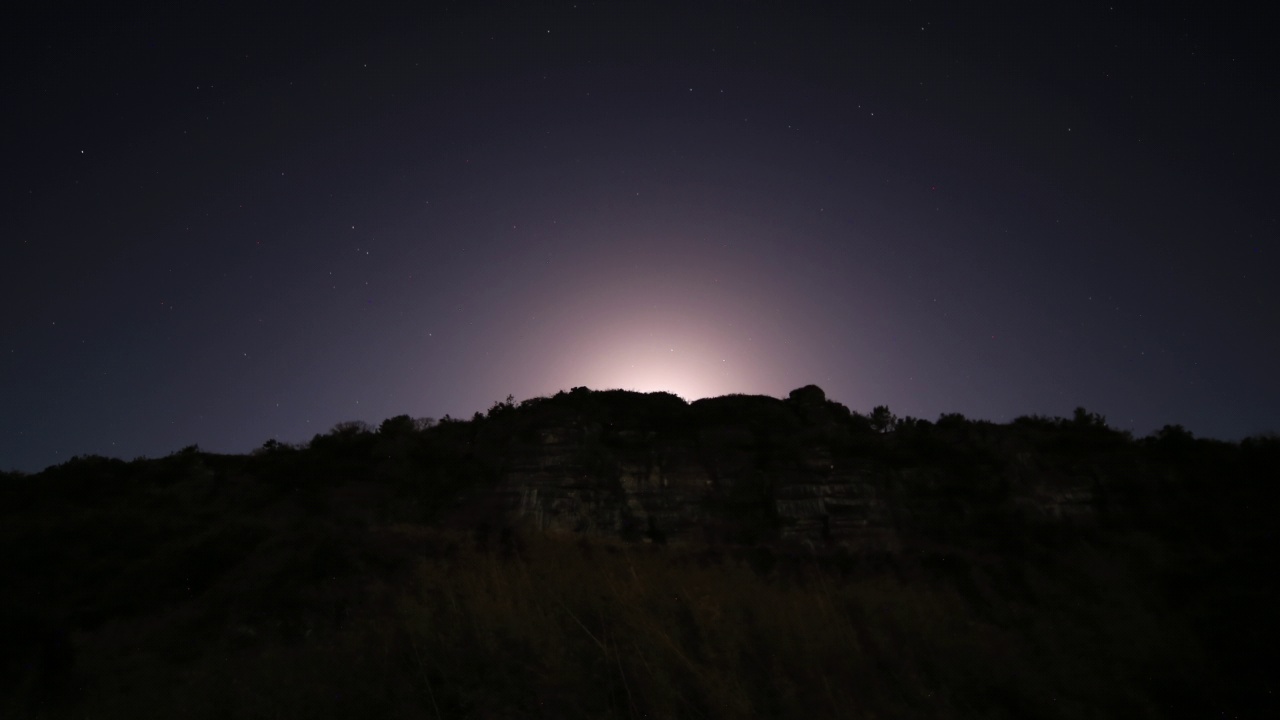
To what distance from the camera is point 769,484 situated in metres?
20.7

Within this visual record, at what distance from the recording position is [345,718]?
617 cm

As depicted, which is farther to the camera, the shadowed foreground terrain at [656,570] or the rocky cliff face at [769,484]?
the rocky cliff face at [769,484]

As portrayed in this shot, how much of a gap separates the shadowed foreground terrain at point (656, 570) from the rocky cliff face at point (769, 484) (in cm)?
12

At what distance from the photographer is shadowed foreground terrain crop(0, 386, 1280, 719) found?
682 cm

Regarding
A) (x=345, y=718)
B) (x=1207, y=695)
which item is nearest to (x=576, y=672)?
(x=345, y=718)

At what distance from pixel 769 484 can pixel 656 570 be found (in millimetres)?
11994

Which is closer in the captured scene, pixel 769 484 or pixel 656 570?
pixel 656 570

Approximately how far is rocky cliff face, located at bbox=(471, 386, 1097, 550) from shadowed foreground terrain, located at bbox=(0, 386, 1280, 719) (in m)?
0.12

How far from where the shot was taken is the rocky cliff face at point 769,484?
1947 centimetres

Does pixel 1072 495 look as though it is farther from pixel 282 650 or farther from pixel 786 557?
pixel 282 650

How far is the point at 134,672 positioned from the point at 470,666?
6.68 metres

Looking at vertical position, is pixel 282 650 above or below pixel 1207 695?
above

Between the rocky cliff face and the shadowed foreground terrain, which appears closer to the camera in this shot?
the shadowed foreground terrain

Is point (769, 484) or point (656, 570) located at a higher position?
point (769, 484)
